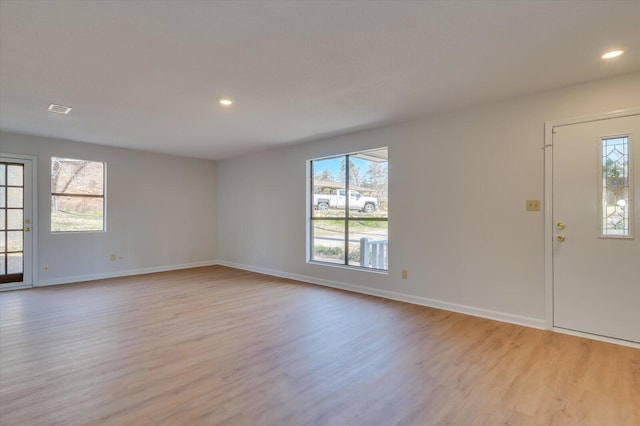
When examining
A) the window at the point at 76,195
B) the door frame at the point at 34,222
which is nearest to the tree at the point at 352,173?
the window at the point at 76,195

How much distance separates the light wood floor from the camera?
197cm

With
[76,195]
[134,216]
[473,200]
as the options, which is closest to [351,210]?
[473,200]

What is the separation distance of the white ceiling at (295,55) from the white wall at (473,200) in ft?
0.84

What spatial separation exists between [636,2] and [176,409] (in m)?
3.73

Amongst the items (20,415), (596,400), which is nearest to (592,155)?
(596,400)

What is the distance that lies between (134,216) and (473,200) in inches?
237

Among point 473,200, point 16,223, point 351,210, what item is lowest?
point 16,223

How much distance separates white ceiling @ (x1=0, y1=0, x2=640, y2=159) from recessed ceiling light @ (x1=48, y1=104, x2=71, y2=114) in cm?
7

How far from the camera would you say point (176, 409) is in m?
2.01

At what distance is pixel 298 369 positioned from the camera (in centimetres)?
252

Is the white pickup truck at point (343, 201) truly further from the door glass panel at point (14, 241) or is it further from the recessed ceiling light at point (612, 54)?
the door glass panel at point (14, 241)

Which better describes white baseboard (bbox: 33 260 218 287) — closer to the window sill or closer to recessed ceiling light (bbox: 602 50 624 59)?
the window sill

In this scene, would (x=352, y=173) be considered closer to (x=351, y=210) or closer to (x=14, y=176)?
(x=351, y=210)

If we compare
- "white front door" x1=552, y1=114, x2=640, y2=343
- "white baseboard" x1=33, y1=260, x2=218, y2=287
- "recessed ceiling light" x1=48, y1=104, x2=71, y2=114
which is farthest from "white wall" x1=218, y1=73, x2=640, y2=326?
"recessed ceiling light" x1=48, y1=104, x2=71, y2=114
